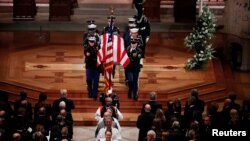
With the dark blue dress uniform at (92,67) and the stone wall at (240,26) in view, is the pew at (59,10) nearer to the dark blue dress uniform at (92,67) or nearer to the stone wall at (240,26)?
the stone wall at (240,26)

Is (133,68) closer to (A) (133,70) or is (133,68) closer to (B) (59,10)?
(A) (133,70)

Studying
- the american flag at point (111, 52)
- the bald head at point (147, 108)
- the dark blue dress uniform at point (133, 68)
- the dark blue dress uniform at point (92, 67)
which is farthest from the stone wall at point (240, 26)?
the bald head at point (147, 108)

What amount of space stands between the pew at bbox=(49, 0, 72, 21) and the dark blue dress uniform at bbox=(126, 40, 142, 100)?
8322 mm

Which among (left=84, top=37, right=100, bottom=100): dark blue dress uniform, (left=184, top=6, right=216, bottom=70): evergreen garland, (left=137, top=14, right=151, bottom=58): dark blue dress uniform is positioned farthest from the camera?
(left=184, top=6, right=216, bottom=70): evergreen garland

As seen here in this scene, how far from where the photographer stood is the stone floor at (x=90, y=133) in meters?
21.5

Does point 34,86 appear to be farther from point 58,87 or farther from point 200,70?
point 200,70

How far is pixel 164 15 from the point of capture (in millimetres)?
32094

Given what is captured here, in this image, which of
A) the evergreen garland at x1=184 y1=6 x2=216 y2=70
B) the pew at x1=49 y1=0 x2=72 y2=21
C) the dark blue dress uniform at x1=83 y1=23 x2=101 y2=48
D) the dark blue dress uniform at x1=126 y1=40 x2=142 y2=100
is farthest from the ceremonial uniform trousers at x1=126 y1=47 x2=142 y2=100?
the pew at x1=49 y1=0 x2=72 y2=21

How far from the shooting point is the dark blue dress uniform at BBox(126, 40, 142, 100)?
22312 millimetres

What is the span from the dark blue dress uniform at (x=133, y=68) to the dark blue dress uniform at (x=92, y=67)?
2.81 feet

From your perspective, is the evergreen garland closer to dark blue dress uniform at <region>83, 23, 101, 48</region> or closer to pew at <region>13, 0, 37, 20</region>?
dark blue dress uniform at <region>83, 23, 101, 48</region>

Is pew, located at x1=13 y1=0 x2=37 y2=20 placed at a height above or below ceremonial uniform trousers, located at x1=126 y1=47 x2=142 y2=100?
above

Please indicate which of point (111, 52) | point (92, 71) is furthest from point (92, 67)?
point (111, 52)

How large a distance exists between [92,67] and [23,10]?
9.09m
